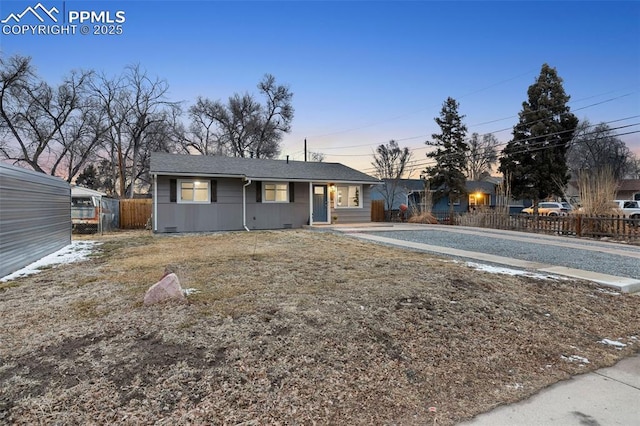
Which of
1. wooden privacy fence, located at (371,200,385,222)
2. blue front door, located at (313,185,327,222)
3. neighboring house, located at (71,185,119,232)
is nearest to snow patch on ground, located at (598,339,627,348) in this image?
blue front door, located at (313,185,327,222)

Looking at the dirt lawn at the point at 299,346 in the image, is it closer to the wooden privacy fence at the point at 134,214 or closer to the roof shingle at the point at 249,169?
the roof shingle at the point at 249,169

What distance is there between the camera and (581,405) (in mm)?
2293

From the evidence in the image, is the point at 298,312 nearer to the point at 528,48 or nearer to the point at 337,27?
the point at 337,27

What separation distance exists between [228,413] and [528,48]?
20.4 metres

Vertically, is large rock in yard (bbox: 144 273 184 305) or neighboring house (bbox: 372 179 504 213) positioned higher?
neighboring house (bbox: 372 179 504 213)

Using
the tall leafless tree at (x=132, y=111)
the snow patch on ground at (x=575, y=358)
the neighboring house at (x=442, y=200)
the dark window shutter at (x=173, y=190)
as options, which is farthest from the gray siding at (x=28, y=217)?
the neighboring house at (x=442, y=200)

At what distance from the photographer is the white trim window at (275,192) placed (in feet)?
50.3

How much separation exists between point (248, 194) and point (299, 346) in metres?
12.6

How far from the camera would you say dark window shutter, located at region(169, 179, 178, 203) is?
538 inches

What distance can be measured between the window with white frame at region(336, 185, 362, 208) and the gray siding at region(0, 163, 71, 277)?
11.0 metres

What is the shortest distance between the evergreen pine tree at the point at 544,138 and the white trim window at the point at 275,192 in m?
17.6

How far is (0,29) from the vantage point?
14195 millimetres

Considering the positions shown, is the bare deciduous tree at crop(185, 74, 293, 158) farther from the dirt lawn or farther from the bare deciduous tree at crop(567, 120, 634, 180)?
the bare deciduous tree at crop(567, 120, 634, 180)

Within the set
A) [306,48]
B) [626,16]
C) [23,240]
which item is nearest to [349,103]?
[306,48]
